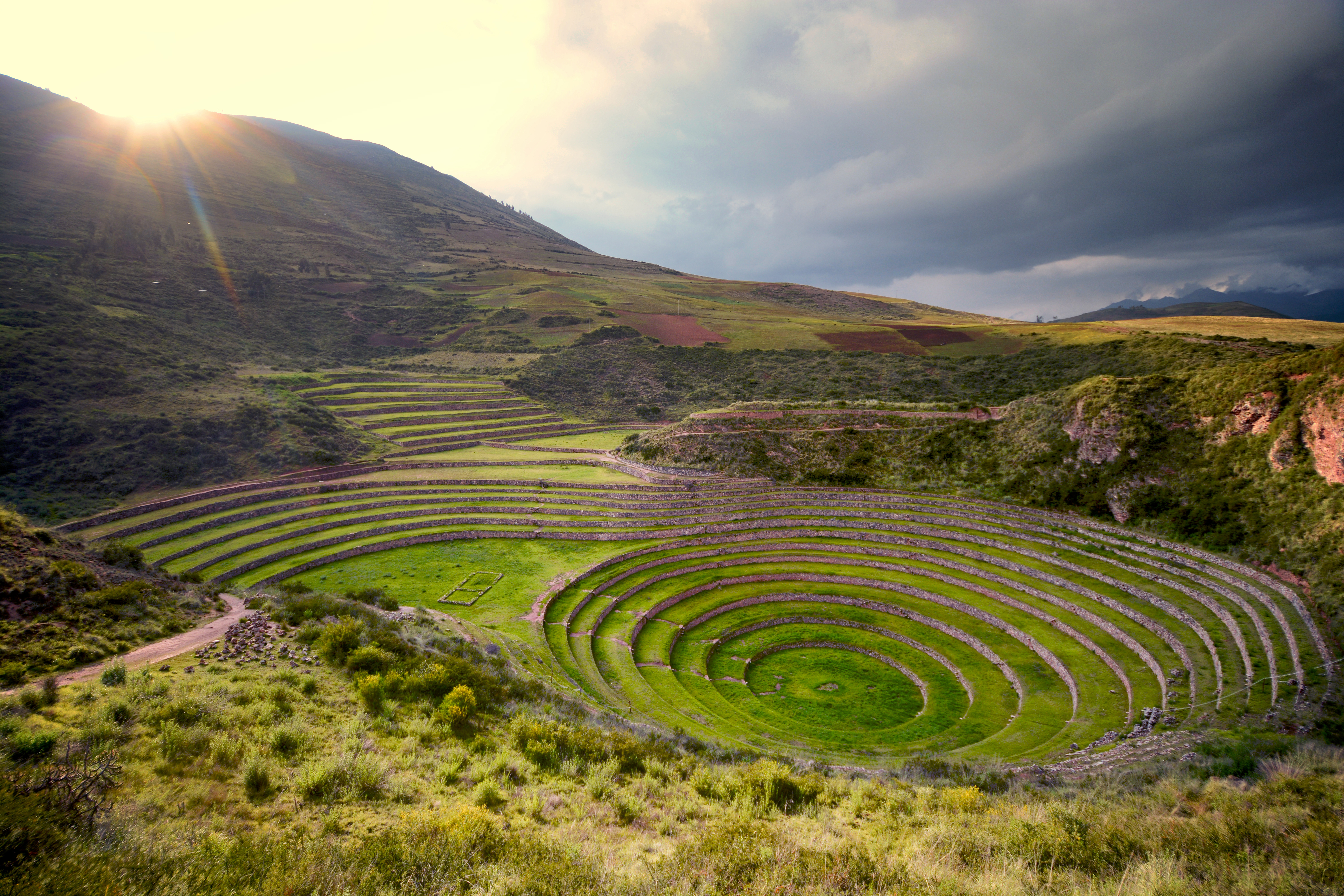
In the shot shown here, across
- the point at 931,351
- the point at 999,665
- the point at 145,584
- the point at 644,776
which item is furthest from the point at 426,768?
the point at 931,351

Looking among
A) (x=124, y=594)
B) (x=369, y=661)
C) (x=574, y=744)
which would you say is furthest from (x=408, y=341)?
(x=574, y=744)

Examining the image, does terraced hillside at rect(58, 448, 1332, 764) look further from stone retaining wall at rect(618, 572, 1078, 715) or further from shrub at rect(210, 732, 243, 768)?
shrub at rect(210, 732, 243, 768)

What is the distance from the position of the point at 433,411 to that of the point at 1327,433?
59785 millimetres

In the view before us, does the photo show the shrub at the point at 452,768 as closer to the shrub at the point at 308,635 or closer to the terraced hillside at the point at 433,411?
the shrub at the point at 308,635

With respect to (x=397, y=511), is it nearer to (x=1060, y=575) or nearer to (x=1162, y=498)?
(x=1060, y=575)

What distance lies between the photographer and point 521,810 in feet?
26.5

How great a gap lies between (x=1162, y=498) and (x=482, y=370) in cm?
6665

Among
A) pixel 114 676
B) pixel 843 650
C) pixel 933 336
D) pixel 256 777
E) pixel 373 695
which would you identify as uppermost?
pixel 933 336

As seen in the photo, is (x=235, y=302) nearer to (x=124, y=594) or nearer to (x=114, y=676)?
(x=124, y=594)

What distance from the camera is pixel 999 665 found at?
779 inches

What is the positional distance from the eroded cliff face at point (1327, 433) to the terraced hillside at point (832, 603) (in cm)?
508

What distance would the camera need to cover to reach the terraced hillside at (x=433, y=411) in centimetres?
4541

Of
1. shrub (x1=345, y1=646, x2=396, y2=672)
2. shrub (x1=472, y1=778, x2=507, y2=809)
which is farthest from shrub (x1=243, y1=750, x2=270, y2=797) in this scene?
shrub (x1=345, y1=646, x2=396, y2=672)

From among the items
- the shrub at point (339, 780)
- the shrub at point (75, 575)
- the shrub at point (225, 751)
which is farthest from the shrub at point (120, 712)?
the shrub at point (75, 575)
